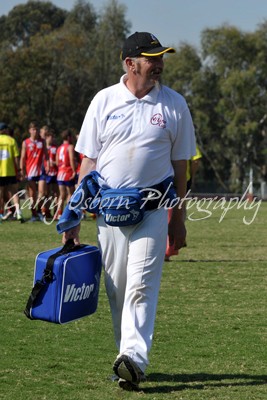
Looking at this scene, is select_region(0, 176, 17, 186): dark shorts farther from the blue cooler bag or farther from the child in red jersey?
→ the blue cooler bag

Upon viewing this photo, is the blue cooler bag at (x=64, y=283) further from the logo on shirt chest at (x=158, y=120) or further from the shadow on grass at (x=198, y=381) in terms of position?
the logo on shirt chest at (x=158, y=120)

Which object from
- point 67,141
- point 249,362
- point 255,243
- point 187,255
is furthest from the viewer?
point 67,141

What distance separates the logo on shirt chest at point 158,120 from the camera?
6.41 meters

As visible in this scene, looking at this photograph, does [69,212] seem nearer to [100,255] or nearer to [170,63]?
[100,255]

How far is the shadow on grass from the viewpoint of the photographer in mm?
6477

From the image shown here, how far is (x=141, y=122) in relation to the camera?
6.43 meters

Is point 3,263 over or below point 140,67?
below

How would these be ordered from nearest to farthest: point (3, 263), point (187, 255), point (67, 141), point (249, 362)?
point (249, 362)
point (3, 263)
point (187, 255)
point (67, 141)

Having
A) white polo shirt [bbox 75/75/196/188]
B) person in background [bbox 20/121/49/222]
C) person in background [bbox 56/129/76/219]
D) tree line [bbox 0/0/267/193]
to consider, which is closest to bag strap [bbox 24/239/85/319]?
white polo shirt [bbox 75/75/196/188]

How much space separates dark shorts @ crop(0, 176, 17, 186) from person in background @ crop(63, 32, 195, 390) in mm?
17305

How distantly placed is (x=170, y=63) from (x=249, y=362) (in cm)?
7318

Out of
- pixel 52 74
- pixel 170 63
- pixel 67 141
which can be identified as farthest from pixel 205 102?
pixel 67 141

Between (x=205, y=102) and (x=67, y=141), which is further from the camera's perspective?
(x=205, y=102)

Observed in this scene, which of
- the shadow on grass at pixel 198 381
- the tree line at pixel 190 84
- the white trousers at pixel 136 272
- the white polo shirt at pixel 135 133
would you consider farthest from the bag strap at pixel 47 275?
the tree line at pixel 190 84
